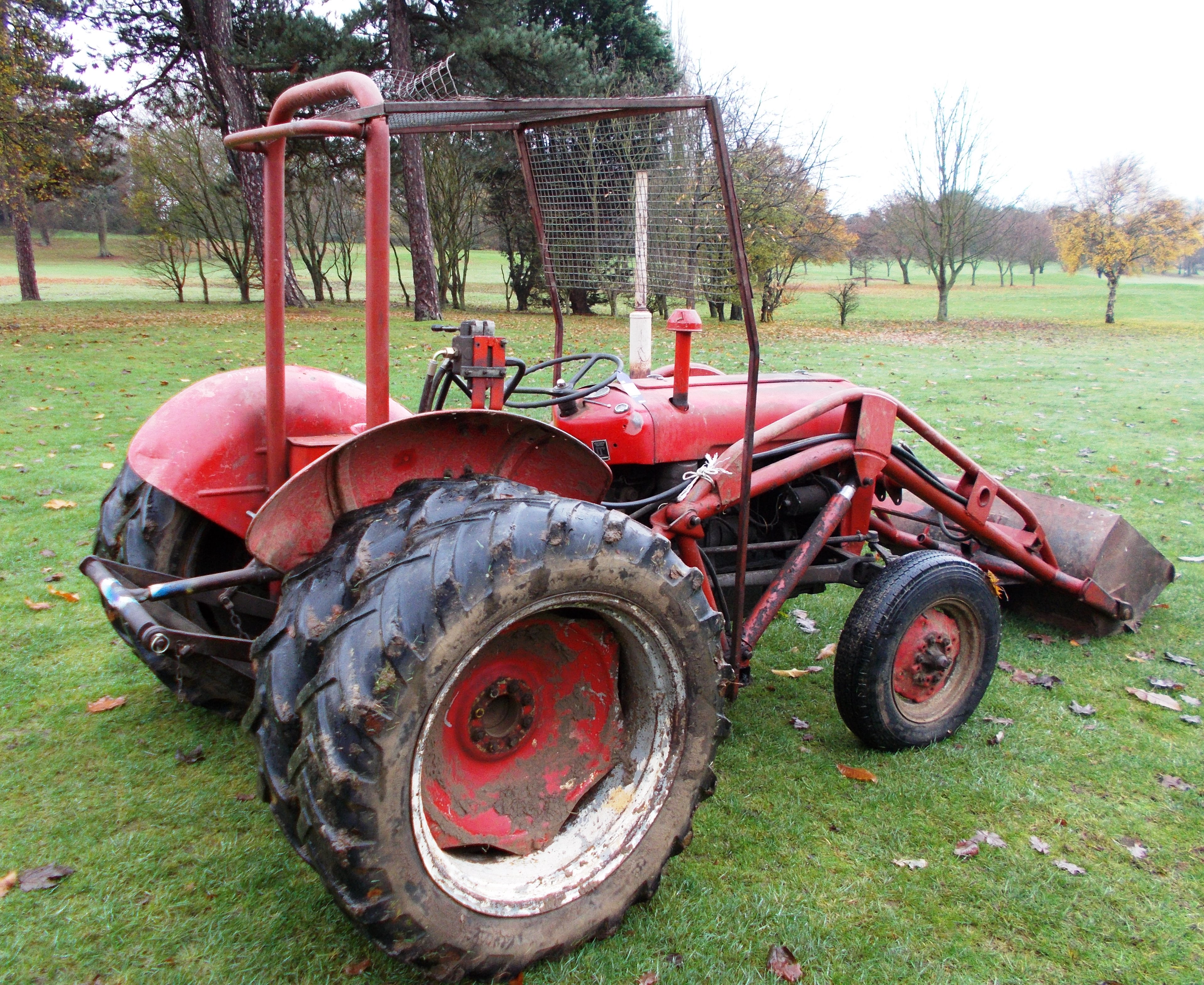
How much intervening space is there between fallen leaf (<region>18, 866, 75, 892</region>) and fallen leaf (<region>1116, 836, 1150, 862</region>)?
10.3 ft

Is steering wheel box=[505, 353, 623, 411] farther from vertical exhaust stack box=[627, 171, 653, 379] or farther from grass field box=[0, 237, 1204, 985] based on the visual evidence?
grass field box=[0, 237, 1204, 985]

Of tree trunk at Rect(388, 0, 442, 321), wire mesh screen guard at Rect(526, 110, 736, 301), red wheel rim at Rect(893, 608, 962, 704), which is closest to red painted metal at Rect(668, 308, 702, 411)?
wire mesh screen guard at Rect(526, 110, 736, 301)

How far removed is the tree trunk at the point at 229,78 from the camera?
1548 cm

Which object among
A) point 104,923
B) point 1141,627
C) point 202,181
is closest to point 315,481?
point 104,923

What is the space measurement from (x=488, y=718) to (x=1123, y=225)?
3369 cm

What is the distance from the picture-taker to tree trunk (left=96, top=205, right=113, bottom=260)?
149 feet

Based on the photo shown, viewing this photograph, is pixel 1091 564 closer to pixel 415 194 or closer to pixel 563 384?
pixel 563 384

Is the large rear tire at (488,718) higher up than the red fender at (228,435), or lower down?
lower down

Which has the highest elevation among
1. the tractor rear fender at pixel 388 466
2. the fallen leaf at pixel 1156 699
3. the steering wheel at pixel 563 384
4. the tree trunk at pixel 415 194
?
the tree trunk at pixel 415 194

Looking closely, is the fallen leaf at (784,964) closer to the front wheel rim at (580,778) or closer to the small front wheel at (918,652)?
the front wheel rim at (580,778)

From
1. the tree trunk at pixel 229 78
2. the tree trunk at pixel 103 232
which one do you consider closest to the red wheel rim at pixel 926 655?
the tree trunk at pixel 229 78

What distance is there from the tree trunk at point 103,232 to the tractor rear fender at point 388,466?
51792mm

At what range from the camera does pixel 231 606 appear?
2574mm

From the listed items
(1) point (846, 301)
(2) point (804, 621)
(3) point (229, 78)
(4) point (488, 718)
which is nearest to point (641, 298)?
(4) point (488, 718)
